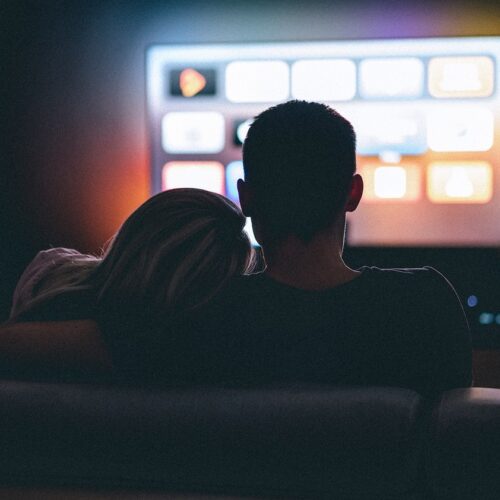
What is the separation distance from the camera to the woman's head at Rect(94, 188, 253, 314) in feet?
3.38

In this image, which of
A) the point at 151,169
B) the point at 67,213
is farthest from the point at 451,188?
the point at 67,213

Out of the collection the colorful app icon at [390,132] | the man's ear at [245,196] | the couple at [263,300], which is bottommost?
the couple at [263,300]

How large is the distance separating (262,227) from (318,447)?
1.48ft

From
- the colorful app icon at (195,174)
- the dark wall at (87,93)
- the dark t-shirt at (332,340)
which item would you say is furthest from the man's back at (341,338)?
the dark wall at (87,93)

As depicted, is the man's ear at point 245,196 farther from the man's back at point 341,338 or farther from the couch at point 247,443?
the couch at point 247,443

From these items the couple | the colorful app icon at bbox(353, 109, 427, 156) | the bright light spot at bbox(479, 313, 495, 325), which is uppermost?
the colorful app icon at bbox(353, 109, 427, 156)

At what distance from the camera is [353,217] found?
279 cm

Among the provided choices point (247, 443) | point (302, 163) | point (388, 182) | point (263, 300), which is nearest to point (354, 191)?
point (302, 163)

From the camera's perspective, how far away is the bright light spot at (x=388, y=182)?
2.76 meters

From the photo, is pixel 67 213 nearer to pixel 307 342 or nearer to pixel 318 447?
pixel 307 342

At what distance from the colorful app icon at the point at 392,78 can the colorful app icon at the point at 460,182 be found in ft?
0.92

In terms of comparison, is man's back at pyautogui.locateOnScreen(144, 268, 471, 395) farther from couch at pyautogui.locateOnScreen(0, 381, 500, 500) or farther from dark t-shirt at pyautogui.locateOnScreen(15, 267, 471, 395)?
couch at pyautogui.locateOnScreen(0, 381, 500, 500)

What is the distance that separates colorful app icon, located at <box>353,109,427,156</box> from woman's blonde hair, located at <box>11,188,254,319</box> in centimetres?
170

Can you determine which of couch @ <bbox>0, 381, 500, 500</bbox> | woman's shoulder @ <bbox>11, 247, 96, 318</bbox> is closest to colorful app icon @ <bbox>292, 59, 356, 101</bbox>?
woman's shoulder @ <bbox>11, 247, 96, 318</bbox>
